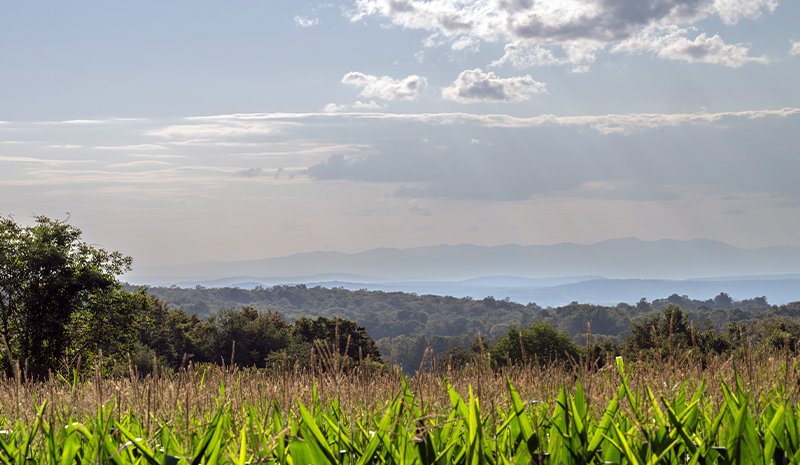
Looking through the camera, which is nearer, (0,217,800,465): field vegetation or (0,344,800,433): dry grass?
(0,217,800,465): field vegetation

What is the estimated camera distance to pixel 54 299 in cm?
2980

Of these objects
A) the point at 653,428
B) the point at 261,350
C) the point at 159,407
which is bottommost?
the point at 261,350

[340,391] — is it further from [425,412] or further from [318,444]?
[318,444]

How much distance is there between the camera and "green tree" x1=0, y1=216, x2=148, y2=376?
95.1ft

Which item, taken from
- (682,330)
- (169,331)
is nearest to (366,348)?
(169,331)

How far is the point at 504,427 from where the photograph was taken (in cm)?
273

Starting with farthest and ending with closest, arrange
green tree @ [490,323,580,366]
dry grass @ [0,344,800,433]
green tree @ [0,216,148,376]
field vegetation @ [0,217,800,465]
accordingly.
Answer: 1. green tree @ [490,323,580,366]
2. green tree @ [0,216,148,376]
3. dry grass @ [0,344,800,433]
4. field vegetation @ [0,217,800,465]

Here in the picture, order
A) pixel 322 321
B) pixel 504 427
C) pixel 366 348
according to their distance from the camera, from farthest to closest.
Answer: pixel 322 321
pixel 366 348
pixel 504 427

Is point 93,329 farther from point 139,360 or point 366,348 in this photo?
point 366,348

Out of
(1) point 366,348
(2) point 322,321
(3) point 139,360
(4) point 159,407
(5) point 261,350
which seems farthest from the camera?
(2) point 322,321

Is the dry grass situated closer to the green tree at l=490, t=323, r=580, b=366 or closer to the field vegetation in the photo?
the field vegetation

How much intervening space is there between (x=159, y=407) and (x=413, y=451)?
6.65 feet

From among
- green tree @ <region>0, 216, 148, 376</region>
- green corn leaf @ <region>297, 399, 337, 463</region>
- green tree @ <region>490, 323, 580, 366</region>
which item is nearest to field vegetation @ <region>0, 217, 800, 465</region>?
green corn leaf @ <region>297, 399, 337, 463</region>

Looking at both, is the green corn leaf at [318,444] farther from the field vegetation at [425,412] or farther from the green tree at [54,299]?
the green tree at [54,299]
